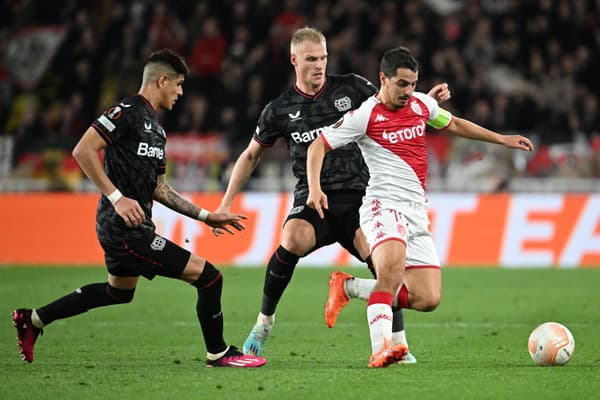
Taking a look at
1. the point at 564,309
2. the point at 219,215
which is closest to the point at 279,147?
the point at 564,309

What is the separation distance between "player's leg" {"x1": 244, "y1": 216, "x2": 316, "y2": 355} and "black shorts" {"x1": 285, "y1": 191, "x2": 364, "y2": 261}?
0.13ft

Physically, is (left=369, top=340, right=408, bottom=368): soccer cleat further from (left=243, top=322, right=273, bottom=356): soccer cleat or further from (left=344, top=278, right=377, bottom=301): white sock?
(left=243, top=322, right=273, bottom=356): soccer cleat

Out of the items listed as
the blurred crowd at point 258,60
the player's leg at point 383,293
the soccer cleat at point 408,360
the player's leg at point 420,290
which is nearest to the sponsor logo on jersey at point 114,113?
the player's leg at point 383,293

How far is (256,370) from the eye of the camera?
23.1 feet

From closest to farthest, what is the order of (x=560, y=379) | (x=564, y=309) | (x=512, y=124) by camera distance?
(x=560, y=379) → (x=564, y=309) → (x=512, y=124)

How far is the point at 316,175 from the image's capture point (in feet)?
23.4

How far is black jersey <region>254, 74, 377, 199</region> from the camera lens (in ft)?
26.6

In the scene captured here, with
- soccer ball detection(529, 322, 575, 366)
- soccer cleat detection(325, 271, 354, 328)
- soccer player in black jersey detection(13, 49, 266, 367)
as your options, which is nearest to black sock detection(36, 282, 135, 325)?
soccer player in black jersey detection(13, 49, 266, 367)

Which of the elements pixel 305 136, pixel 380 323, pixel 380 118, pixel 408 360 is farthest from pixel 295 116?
pixel 408 360

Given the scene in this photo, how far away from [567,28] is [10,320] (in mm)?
14460

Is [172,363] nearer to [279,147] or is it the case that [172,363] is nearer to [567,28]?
[279,147]

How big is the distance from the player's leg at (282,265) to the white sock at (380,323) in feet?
3.35

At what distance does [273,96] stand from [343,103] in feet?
40.2

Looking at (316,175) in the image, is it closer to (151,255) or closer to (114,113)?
(151,255)
